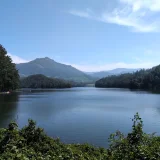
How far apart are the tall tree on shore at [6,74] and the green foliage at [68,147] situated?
84739mm

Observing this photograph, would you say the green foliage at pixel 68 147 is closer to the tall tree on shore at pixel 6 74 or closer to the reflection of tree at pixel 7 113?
the reflection of tree at pixel 7 113

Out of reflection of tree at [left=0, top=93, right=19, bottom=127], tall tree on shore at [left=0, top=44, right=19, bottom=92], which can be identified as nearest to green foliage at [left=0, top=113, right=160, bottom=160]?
reflection of tree at [left=0, top=93, right=19, bottom=127]

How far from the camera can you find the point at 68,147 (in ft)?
39.1

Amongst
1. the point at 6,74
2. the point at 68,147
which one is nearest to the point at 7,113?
the point at 68,147

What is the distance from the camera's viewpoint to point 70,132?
28.3 metres

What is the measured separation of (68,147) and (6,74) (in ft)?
294

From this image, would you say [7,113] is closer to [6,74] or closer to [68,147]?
[68,147]

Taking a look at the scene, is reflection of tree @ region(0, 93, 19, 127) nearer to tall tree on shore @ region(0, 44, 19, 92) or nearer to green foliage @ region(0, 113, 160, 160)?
Answer: green foliage @ region(0, 113, 160, 160)

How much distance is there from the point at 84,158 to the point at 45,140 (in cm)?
287

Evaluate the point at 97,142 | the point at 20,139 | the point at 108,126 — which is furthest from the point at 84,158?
the point at 108,126

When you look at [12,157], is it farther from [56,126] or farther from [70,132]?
[56,126]

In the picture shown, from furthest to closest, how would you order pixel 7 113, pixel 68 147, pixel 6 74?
1. pixel 6 74
2. pixel 7 113
3. pixel 68 147

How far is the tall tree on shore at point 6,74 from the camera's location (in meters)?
94.9

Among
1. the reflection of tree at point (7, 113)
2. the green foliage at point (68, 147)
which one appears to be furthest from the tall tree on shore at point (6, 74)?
the green foliage at point (68, 147)
